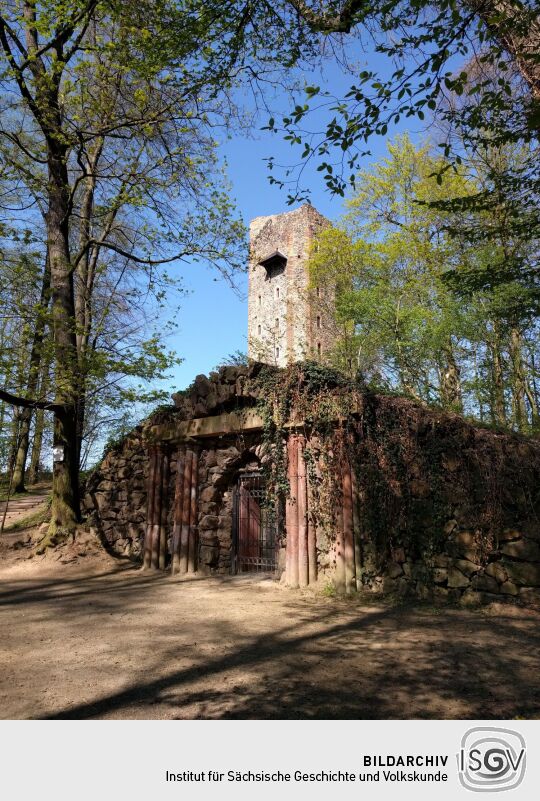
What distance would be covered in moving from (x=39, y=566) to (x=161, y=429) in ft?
11.8

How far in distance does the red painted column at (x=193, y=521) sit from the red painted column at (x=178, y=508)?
22cm

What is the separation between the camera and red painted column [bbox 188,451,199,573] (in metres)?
9.68

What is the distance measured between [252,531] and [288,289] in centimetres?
1961

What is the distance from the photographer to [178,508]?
32.3 feet

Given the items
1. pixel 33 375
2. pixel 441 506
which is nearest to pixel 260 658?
pixel 441 506

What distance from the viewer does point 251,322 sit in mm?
31312

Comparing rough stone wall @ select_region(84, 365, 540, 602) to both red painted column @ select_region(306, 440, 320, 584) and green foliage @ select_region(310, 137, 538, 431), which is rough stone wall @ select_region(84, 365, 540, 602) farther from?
green foliage @ select_region(310, 137, 538, 431)

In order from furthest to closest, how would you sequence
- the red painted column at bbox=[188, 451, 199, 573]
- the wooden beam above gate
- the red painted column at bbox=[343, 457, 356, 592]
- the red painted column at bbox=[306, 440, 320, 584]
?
the red painted column at bbox=[188, 451, 199, 573] < the wooden beam above gate < the red painted column at bbox=[306, 440, 320, 584] < the red painted column at bbox=[343, 457, 356, 592]

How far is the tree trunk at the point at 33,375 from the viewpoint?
979 centimetres

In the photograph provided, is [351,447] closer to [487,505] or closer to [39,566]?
[487,505]

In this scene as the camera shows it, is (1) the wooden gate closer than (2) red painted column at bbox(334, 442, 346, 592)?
No

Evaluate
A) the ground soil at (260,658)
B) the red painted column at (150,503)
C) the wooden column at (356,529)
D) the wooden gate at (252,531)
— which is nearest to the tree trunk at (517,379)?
the wooden gate at (252,531)

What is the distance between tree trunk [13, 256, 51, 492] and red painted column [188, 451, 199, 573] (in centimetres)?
344

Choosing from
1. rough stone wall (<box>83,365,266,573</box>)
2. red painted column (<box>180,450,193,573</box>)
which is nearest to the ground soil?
red painted column (<box>180,450,193,573</box>)
